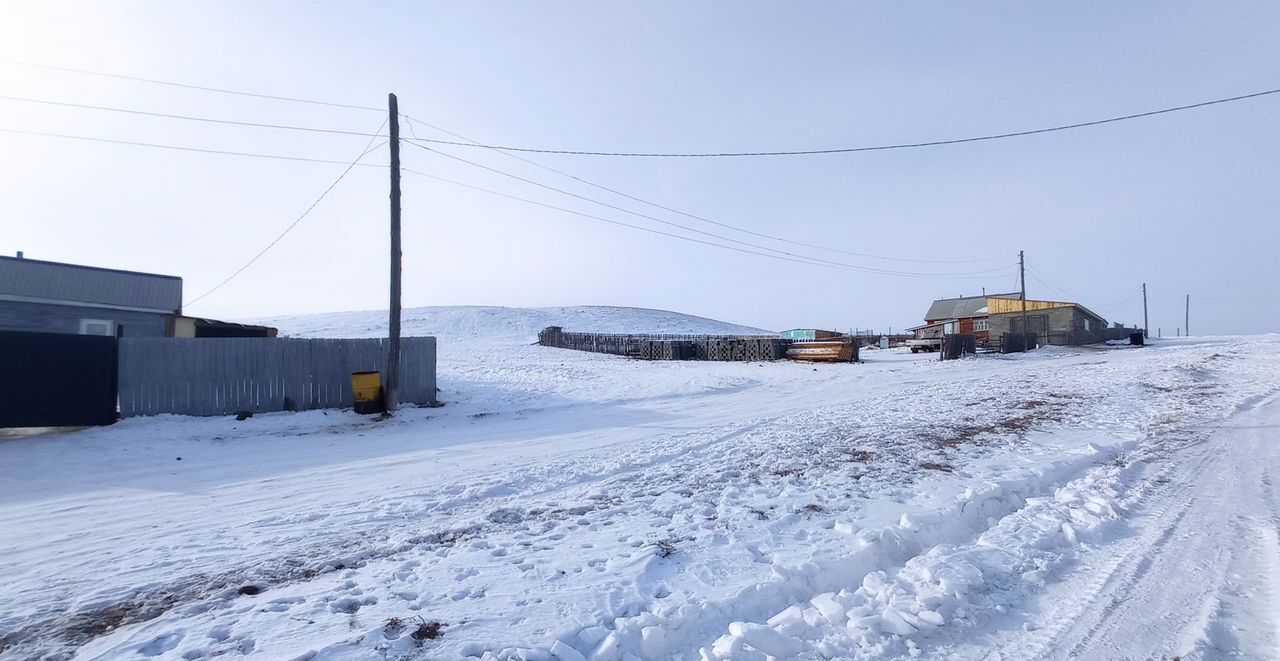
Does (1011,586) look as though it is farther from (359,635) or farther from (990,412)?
(990,412)

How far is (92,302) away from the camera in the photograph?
1962 cm

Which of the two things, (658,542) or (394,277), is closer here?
(658,542)

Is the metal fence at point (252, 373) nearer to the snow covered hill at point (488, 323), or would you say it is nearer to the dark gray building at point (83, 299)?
the dark gray building at point (83, 299)

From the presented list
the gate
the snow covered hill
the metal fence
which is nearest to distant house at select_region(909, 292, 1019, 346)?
the snow covered hill

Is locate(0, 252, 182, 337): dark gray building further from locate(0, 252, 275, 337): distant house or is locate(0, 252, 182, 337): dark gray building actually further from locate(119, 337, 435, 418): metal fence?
locate(119, 337, 435, 418): metal fence

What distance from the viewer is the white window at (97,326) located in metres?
19.6

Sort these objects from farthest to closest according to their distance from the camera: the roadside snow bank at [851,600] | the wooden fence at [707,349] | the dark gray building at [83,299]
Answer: the wooden fence at [707,349] → the dark gray building at [83,299] → the roadside snow bank at [851,600]

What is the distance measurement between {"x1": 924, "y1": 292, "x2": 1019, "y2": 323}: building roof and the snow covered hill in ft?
93.4

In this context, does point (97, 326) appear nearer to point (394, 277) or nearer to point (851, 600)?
point (394, 277)

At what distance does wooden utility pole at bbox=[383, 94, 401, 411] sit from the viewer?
1444cm

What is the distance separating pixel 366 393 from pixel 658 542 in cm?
1129

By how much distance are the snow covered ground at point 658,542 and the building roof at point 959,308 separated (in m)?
62.5

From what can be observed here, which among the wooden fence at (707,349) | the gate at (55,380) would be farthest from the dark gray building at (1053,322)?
the gate at (55,380)

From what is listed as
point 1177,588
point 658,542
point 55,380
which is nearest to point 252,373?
point 55,380
